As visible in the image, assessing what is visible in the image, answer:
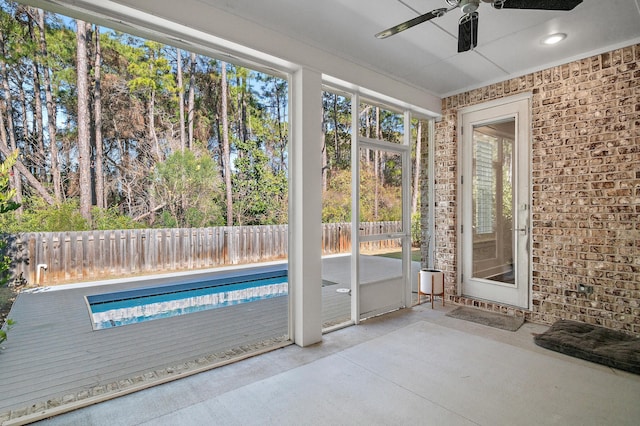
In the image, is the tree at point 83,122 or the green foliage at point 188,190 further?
the green foliage at point 188,190

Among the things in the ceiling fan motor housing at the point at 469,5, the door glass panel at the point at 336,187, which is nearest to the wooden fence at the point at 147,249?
the door glass panel at the point at 336,187

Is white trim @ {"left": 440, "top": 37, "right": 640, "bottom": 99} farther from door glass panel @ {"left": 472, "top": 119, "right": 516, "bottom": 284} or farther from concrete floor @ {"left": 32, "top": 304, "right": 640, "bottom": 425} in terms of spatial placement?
concrete floor @ {"left": 32, "top": 304, "right": 640, "bottom": 425}

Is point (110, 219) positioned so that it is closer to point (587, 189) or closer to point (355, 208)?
Result: point (355, 208)

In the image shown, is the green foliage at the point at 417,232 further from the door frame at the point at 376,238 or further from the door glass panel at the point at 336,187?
the door glass panel at the point at 336,187

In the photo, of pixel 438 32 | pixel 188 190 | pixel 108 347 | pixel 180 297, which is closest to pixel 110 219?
pixel 180 297

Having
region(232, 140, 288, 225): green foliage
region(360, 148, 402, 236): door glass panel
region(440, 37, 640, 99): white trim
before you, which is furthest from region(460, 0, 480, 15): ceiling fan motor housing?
region(232, 140, 288, 225): green foliage

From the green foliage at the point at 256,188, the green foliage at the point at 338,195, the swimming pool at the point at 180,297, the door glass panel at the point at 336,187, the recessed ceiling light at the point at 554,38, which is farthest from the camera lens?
the green foliage at the point at 256,188

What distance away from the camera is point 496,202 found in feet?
13.9

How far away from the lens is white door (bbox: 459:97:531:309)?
12.6 ft

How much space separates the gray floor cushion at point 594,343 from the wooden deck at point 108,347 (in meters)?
2.09

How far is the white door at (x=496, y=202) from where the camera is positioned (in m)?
3.85

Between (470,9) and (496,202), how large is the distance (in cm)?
290

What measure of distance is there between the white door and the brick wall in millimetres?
135

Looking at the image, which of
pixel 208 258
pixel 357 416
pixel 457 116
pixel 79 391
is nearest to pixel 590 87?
pixel 457 116
